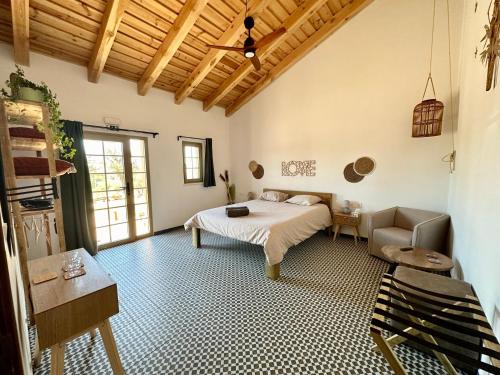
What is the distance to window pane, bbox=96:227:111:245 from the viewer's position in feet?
11.7

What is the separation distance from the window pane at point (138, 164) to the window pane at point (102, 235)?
1.14 m

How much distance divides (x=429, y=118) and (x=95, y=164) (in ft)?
16.0

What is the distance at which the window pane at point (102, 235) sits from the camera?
3578 millimetres

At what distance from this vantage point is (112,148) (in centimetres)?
366

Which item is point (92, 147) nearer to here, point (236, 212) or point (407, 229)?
point (236, 212)

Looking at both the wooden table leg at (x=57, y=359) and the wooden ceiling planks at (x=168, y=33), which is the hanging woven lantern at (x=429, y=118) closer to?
the wooden ceiling planks at (x=168, y=33)

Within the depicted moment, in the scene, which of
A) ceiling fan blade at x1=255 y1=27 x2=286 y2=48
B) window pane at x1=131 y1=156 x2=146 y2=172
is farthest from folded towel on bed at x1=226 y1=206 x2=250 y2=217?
ceiling fan blade at x1=255 y1=27 x2=286 y2=48

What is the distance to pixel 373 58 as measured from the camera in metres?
3.51

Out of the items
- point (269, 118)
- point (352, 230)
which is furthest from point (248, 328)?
point (269, 118)

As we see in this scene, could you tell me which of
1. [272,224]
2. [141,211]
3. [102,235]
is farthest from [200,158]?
[272,224]

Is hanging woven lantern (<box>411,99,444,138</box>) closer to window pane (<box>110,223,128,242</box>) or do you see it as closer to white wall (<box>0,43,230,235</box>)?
white wall (<box>0,43,230,235</box>)

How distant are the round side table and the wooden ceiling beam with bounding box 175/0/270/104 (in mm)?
3172

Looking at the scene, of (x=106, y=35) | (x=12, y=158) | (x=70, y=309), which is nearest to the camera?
(x=70, y=309)

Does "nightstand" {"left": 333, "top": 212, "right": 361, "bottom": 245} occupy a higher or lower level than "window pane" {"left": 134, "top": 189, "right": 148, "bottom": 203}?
lower
